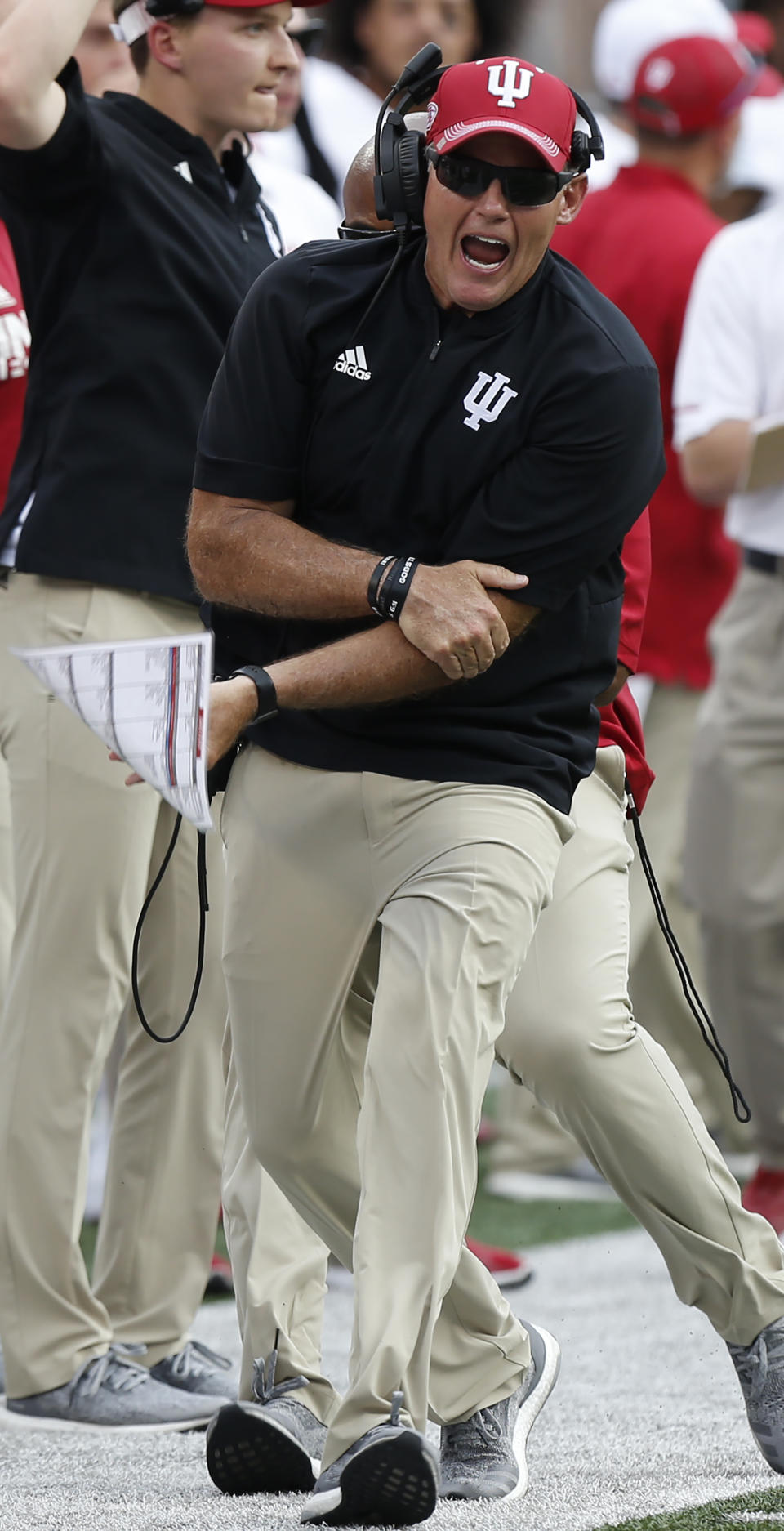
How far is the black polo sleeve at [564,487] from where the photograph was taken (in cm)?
323

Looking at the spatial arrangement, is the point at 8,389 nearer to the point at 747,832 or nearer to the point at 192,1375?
the point at 192,1375

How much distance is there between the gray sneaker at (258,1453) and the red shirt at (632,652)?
120 cm

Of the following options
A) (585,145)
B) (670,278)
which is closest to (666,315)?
(670,278)

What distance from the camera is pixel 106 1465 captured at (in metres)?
3.69

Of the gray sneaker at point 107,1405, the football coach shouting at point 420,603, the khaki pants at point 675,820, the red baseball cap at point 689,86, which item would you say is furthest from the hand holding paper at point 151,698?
the red baseball cap at point 689,86

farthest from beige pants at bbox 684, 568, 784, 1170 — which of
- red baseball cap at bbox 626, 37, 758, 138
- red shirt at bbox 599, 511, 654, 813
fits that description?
red shirt at bbox 599, 511, 654, 813

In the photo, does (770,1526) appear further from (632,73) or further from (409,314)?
(632,73)

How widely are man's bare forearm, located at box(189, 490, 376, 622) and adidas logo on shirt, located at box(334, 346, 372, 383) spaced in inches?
9.0

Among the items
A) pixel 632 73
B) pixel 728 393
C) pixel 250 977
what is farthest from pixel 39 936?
pixel 632 73

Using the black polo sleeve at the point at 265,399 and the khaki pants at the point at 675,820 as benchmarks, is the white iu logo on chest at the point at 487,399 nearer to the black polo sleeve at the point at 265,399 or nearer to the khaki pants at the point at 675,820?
the black polo sleeve at the point at 265,399

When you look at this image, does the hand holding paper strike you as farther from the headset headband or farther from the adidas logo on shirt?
the headset headband

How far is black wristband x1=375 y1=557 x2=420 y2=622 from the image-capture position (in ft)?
10.5

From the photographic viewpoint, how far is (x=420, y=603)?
3.20 meters

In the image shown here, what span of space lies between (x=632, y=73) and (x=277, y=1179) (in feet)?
14.1
